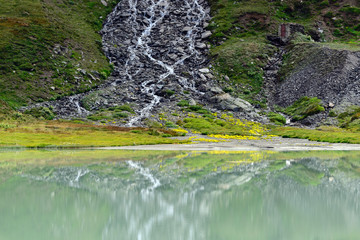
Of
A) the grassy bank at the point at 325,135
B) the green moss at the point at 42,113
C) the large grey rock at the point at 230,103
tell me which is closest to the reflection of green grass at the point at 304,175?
the grassy bank at the point at 325,135

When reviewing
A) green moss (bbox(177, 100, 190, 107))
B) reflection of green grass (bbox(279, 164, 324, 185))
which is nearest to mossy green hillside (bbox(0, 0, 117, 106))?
green moss (bbox(177, 100, 190, 107))

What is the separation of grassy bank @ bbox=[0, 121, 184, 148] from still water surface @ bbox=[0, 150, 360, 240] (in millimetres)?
22391

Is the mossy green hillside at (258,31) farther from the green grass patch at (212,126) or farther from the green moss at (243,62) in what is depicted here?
the green grass patch at (212,126)

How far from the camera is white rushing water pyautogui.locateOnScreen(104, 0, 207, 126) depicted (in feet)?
293

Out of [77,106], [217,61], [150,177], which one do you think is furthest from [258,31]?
[150,177]

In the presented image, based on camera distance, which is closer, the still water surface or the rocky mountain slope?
the still water surface

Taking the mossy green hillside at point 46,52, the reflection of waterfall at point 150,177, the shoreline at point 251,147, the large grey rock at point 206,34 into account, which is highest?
the large grey rock at point 206,34

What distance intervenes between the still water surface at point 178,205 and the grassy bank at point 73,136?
73.5 feet

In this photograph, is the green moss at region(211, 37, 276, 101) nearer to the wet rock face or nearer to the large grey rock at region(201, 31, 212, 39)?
the wet rock face

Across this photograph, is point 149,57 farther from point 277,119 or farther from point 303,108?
point 303,108

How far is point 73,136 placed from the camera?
48.5m

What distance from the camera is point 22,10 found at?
10906 cm

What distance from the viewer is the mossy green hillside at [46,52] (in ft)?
267

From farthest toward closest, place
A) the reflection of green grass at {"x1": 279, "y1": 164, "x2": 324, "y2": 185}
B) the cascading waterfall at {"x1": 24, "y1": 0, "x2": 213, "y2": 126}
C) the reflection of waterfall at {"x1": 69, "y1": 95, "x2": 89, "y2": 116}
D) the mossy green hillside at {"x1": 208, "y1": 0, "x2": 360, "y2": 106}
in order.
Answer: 1. the mossy green hillside at {"x1": 208, "y1": 0, "x2": 360, "y2": 106}
2. the cascading waterfall at {"x1": 24, "y1": 0, "x2": 213, "y2": 126}
3. the reflection of waterfall at {"x1": 69, "y1": 95, "x2": 89, "y2": 116}
4. the reflection of green grass at {"x1": 279, "y1": 164, "x2": 324, "y2": 185}
